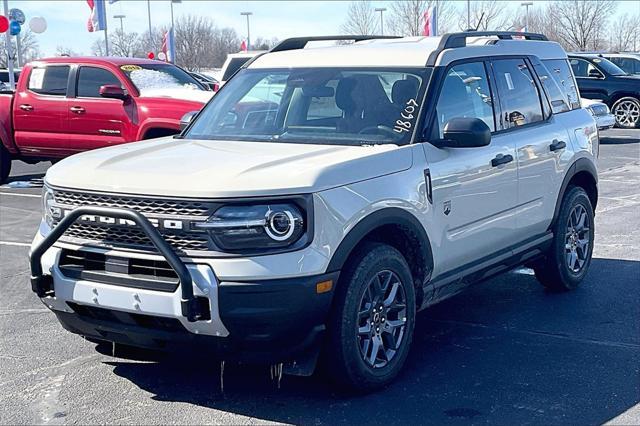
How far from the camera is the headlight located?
14.1 ft

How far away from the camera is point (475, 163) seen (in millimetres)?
5668

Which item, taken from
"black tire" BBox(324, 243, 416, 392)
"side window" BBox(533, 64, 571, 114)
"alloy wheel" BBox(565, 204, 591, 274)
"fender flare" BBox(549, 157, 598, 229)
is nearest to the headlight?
"black tire" BBox(324, 243, 416, 392)

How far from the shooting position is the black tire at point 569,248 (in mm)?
6910

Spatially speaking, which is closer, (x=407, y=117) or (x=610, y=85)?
(x=407, y=117)

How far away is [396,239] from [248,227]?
46.7 inches

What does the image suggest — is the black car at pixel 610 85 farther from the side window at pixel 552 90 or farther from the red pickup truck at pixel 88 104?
the side window at pixel 552 90

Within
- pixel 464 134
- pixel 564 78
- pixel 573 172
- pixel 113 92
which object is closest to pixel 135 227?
pixel 464 134

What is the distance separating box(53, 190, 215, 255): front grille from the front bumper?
0.32 feet

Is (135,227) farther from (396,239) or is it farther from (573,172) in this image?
(573,172)

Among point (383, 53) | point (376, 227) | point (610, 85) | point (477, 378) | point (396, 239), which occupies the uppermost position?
point (383, 53)

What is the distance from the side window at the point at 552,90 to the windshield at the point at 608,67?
14.7 meters

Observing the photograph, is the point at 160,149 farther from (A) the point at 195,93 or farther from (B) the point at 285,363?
(A) the point at 195,93

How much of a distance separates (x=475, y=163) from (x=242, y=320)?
2057mm

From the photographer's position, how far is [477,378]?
5152 millimetres
